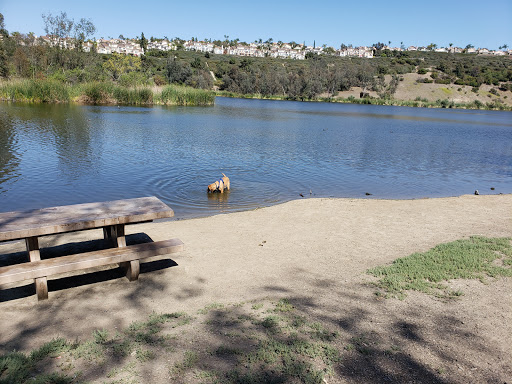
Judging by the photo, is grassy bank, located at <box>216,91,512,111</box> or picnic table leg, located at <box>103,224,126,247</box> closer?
picnic table leg, located at <box>103,224,126,247</box>

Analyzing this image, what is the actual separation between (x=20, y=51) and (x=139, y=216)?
2393 inches

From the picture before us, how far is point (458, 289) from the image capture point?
16.2 feet

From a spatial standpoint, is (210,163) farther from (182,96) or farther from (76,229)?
(182,96)

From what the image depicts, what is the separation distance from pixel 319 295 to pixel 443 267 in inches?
84.5

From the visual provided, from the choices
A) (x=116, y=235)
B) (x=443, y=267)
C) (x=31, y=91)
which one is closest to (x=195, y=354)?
(x=116, y=235)

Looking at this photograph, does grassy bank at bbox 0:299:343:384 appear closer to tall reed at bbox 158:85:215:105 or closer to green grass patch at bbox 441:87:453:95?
tall reed at bbox 158:85:215:105

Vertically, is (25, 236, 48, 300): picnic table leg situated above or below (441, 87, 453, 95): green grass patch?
below

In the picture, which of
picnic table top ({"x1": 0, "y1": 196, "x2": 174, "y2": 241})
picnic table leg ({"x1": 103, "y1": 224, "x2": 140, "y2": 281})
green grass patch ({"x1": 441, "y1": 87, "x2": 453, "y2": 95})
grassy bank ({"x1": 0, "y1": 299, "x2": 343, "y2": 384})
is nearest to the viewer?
grassy bank ({"x1": 0, "y1": 299, "x2": 343, "y2": 384})

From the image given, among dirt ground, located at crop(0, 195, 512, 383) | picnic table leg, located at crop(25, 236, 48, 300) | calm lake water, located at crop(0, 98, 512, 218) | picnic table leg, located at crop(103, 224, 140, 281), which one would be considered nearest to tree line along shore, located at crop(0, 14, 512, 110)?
calm lake water, located at crop(0, 98, 512, 218)

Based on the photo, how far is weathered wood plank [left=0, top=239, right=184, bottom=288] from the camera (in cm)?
432

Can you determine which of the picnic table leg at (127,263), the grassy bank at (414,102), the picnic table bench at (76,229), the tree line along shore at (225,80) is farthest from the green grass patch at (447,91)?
the picnic table leg at (127,263)

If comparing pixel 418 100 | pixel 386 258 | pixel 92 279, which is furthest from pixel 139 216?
pixel 418 100

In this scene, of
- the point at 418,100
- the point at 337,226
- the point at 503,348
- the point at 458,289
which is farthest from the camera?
the point at 418,100

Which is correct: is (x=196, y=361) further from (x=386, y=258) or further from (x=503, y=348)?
(x=386, y=258)
